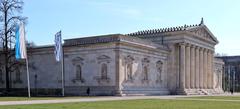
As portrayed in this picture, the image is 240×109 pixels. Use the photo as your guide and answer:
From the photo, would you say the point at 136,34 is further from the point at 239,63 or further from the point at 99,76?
the point at 239,63

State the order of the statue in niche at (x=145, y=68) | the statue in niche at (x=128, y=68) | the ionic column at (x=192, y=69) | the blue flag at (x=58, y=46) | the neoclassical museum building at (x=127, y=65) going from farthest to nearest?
the ionic column at (x=192, y=69)
the statue in niche at (x=145, y=68)
the statue in niche at (x=128, y=68)
the neoclassical museum building at (x=127, y=65)
the blue flag at (x=58, y=46)

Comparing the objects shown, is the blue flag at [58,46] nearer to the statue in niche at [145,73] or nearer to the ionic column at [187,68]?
the statue in niche at [145,73]

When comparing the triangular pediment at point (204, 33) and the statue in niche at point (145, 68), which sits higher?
the triangular pediment at point (204, 33)

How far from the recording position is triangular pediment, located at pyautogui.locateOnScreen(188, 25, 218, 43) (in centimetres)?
7891

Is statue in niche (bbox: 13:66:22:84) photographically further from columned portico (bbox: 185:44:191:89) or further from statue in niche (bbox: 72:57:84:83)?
columned portico (bbox: 185:44:191:89)

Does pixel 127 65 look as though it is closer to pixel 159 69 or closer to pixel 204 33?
pixel 159 69

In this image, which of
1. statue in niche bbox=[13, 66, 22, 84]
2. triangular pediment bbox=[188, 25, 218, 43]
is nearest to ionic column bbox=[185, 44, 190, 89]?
triangular pediment bbox=[188, 25, 218, 43]

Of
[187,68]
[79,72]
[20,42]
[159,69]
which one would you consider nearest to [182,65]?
[187,68]

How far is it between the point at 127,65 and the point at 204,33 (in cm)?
2594

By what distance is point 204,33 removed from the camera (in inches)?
3324

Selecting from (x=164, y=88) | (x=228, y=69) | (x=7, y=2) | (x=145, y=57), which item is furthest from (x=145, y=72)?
(x=228, y=69)

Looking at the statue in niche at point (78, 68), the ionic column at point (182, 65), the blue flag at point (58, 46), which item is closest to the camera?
the blue flag at point (58, 46)

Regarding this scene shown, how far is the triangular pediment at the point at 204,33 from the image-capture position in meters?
78.9

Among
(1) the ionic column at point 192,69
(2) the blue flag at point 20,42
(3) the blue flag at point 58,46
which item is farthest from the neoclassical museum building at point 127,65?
(2) the blue flag at point 20,42
